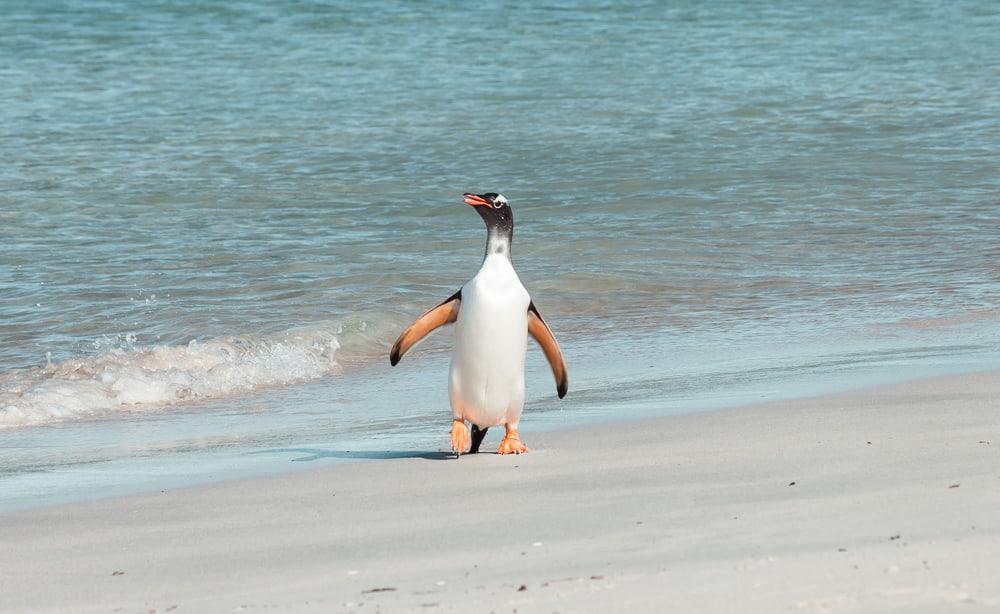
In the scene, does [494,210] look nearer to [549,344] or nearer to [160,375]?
[549,344]

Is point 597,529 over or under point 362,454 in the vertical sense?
over

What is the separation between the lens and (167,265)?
33.8 feet

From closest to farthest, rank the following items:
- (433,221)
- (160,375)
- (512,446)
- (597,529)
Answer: (597,529)
(512,446)
(160,375)
(433,221)

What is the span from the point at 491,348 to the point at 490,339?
0.03 meters

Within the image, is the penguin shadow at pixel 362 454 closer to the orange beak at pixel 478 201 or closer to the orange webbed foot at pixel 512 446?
the orange webbed foot at pixel 512 446

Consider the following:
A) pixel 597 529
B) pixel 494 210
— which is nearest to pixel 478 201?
pixel 494 210

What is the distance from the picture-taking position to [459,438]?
5160mm

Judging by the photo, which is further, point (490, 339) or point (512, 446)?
point (490, 339)

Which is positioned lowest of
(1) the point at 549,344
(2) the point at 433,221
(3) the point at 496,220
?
(2) the point at 433,221

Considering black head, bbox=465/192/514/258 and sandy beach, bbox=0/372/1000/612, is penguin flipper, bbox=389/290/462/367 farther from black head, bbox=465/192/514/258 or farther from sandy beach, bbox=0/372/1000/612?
sandy beach, bbox=0/372/1000/612

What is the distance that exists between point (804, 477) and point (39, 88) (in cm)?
1561

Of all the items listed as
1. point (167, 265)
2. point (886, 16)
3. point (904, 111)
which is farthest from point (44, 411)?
point (886, 16)

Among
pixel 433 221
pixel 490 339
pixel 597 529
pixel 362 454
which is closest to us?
pixel 597 529

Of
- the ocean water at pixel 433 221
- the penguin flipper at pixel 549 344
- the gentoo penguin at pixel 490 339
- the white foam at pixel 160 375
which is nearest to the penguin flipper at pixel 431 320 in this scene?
the gentoo penguin at pixel 490 339
